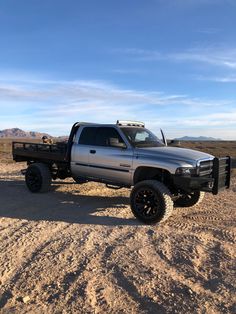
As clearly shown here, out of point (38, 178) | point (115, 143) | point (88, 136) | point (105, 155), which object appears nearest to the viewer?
point (115, 143)

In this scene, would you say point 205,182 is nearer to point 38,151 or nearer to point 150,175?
point 150,175

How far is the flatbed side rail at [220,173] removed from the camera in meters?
8.02

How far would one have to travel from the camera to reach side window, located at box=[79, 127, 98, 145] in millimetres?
9910

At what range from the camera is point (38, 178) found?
1098 cm

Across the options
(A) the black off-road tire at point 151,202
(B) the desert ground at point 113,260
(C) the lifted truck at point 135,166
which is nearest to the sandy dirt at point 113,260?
(B) the desert ground at point 113,260

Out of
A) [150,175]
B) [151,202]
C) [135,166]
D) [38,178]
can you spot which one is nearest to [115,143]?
[135,166]

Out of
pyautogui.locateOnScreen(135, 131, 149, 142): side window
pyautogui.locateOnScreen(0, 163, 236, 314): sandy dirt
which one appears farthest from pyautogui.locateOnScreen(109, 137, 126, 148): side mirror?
pyautogui.locateOnScreen(0, 163, 236, 314): sandy dirt

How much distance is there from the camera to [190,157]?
814 cm

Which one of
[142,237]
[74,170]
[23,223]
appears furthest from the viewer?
[74,170]

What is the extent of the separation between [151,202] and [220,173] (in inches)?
63.5

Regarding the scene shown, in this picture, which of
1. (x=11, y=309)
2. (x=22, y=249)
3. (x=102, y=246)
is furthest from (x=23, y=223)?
(x=11, y=309)

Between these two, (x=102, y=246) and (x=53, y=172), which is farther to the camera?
(x=53, y=172)

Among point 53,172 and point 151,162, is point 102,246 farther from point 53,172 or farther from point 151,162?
point 53,172

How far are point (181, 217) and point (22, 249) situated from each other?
362cm
